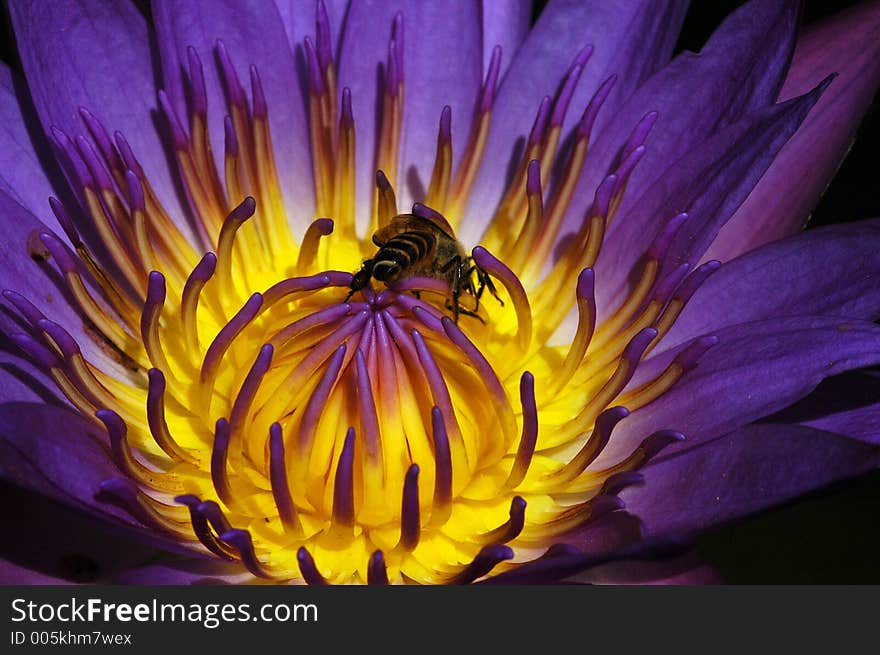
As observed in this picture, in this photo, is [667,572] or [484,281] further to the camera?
[484,281]

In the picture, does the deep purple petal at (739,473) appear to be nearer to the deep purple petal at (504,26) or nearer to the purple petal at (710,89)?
the purple petal at (710,89)

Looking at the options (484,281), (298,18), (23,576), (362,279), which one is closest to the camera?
(23,576)

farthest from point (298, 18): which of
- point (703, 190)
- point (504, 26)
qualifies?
point (703, 190)

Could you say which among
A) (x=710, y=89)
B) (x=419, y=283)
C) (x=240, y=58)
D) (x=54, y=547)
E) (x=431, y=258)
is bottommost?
(x=54, y=547)

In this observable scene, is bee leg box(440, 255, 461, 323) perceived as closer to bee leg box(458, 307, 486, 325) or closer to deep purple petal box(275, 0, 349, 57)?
bee leg box(458, 307, 486, 325)

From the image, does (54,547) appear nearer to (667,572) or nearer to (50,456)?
(50,456)

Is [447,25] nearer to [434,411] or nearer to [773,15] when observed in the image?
[773,15]
